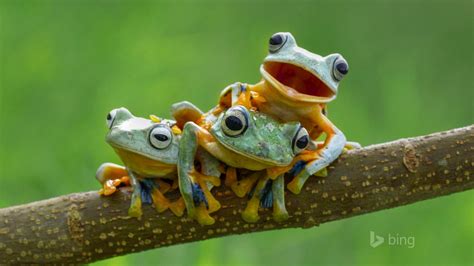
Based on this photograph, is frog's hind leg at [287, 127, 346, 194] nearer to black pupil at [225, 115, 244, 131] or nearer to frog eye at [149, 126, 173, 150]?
black pupil at [225, 115, 244, 131]

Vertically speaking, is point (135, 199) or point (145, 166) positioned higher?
point (145, 166)

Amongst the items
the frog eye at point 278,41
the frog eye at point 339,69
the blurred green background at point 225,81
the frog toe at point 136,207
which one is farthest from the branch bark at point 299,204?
the blurred green background at point 225,81

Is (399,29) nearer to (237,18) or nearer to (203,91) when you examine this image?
(237,18)

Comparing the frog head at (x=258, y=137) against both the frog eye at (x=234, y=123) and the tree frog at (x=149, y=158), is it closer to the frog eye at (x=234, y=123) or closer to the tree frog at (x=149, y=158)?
the frog eye at (x=234, y=123)

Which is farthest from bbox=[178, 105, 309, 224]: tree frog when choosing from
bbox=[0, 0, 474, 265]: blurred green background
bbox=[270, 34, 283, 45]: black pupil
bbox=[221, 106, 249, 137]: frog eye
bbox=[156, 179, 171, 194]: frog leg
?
bbox=[0, 0, 474, 265]: blurred green background

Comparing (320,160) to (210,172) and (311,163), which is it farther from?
(210,172)

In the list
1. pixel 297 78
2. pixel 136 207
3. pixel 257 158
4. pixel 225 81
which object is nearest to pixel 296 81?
pixel 297 78
